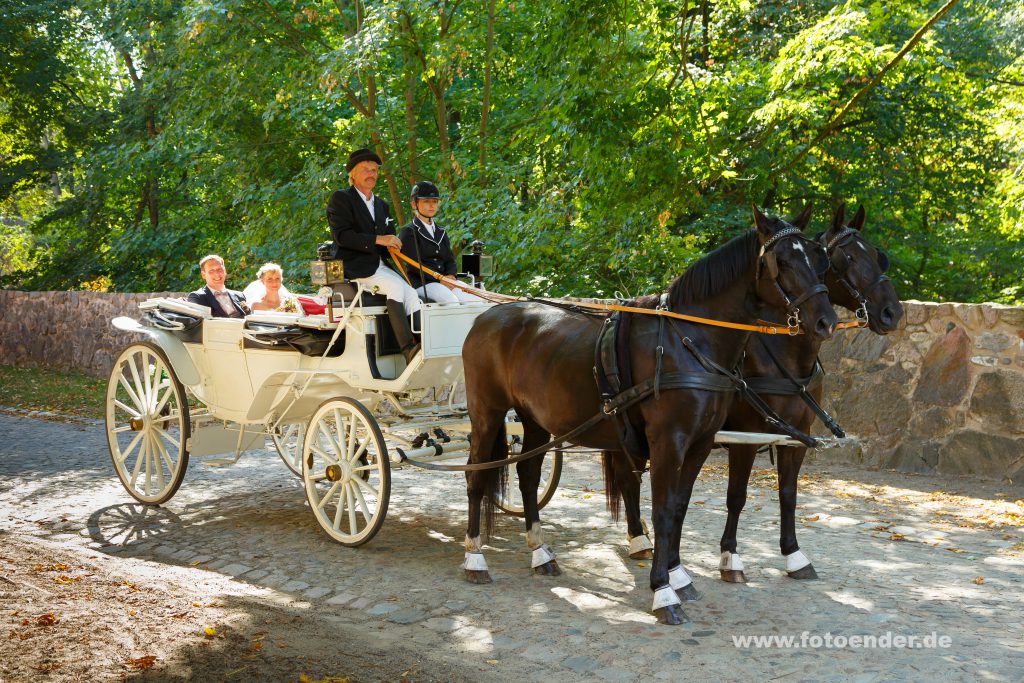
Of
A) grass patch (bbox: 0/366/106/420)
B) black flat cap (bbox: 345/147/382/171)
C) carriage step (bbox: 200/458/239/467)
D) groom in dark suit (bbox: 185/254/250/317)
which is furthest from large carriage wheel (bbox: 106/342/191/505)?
grass patch (bbox: 0/366/106/420)

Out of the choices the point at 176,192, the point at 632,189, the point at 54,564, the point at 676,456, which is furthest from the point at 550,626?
the point at 176,192

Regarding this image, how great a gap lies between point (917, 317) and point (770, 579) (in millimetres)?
4158

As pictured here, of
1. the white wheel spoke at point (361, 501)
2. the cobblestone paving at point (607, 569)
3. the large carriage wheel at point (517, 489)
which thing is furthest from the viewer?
the large carriage wheel at point (517, 489)

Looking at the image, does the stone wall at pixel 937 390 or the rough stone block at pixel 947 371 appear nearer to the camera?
the stone wall at pixel 937 390

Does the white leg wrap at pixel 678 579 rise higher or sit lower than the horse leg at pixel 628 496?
lower

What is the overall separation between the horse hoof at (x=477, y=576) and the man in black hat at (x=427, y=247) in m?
2.03

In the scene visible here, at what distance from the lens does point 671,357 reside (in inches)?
222

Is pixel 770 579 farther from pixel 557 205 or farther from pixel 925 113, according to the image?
pixel 925 113

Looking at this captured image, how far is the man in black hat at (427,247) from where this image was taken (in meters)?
7.44

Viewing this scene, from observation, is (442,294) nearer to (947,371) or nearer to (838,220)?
(838,220)

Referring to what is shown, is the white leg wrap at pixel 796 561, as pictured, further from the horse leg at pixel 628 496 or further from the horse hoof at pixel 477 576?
the horse hoof at pixel 477 576

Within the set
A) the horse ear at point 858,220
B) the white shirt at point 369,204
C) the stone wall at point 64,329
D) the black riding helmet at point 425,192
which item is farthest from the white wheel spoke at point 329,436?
the stone wall at point 64,329

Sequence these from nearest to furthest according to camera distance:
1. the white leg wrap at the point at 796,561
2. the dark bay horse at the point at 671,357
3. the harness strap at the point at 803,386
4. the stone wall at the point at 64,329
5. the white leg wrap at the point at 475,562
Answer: the dark bay horse at the point at 671,357 → the harness strap at the point at 803,386 → the white leg wrap at the point at 796,561 → the white leg wrap at the point at 475,562 → the stone wall at the point at 64,329

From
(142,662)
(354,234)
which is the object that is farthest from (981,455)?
(142,662)
